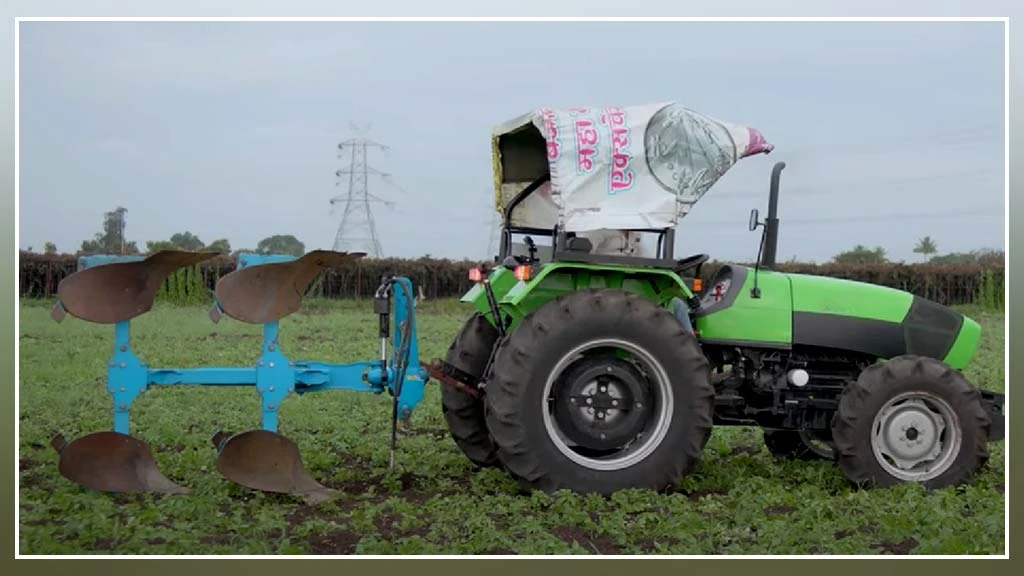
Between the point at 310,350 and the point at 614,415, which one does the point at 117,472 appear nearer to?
the point at 614,415

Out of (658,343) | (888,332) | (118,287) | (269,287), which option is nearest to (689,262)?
(658,343)

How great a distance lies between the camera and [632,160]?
6.87 m

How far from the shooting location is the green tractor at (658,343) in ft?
21.9

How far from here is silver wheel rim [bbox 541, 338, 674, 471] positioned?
21.8ft

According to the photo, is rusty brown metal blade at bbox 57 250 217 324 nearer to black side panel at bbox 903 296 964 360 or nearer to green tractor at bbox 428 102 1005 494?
green tractor at bbox 428 102 1005 494

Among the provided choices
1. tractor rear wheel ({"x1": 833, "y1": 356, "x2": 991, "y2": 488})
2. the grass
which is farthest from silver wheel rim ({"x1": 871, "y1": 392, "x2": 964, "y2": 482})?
the grass

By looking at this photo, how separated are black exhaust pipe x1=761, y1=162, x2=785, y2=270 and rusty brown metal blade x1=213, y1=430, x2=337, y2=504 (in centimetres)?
330

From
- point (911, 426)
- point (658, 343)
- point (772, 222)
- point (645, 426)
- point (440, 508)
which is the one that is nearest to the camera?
point (440, 508)

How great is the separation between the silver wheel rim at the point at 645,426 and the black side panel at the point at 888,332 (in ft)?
4.16

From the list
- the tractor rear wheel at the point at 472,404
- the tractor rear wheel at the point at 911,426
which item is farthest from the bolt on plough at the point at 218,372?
the tractor rear wheel at the point at 911,426

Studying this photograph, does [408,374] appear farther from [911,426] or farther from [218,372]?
[911,426]

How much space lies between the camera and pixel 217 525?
5953 millimetres

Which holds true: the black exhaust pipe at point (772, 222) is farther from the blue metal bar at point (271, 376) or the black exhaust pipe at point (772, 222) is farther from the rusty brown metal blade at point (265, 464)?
the rusty brown metal blade at point (265, 464)

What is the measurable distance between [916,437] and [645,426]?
1.86 m
